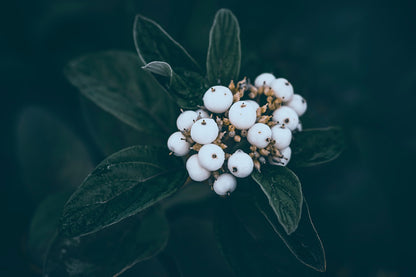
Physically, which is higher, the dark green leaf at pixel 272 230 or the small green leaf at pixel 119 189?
the small green leaf at pixel 119 189

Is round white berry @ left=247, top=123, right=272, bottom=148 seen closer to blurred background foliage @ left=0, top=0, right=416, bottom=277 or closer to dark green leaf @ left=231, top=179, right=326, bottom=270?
dark green leaf @ left=231, top=179, right=326, bottom=270

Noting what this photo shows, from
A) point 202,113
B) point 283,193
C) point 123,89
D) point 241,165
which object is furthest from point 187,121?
point 123,89

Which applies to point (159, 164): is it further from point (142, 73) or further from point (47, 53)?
point (47, 53)

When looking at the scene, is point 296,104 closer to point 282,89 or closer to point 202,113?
point 282,89

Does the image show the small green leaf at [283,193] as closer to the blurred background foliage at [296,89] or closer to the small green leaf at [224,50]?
the small green leaf at [224,50]

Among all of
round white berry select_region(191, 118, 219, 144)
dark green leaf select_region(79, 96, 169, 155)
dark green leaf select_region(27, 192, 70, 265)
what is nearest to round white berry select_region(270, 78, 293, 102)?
round white berry select_region(191, 118, 219, 144)

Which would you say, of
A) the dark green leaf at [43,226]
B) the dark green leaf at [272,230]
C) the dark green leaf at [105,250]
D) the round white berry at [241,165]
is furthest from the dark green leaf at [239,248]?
the dark green leaf at [43,226]
